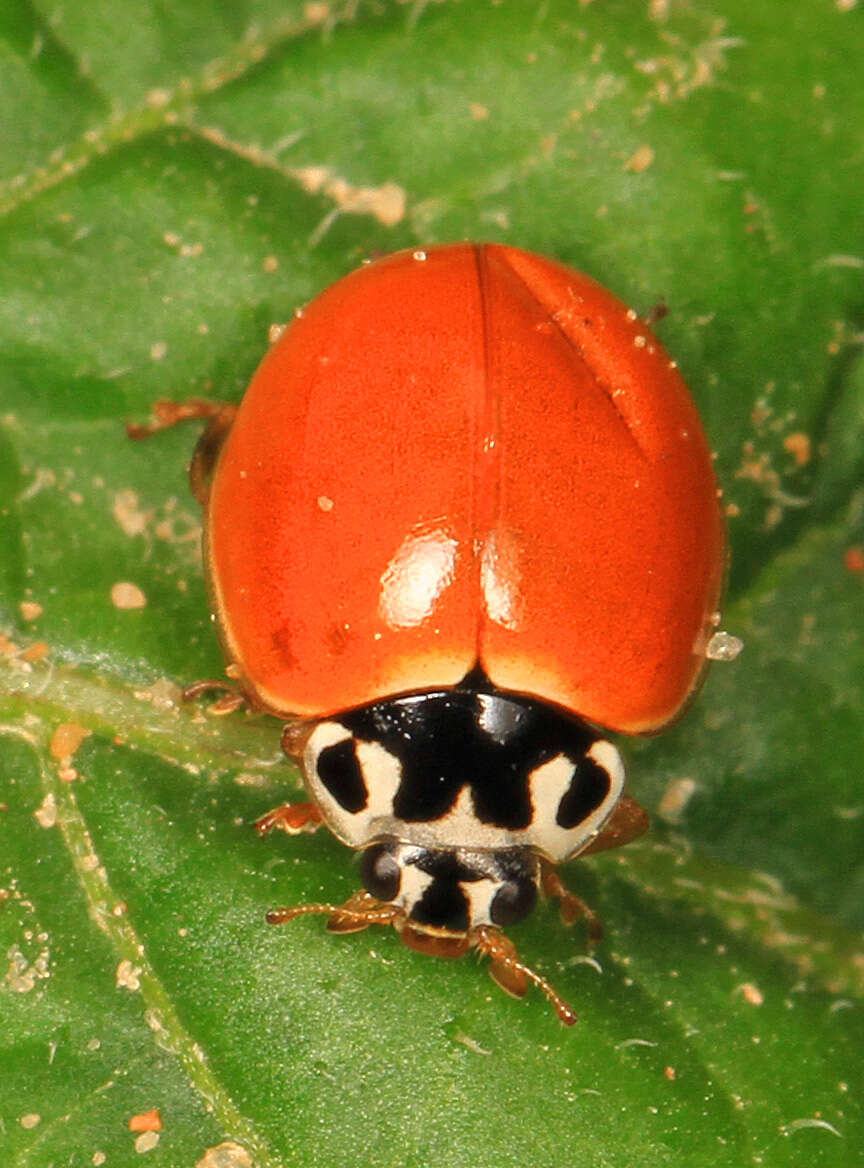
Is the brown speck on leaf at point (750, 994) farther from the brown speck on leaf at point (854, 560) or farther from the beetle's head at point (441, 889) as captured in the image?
the brown speck on leaf at point (854, 560)

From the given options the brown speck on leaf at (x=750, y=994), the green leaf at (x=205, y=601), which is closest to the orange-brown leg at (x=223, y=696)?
the green leaf at (x=205, y=601)

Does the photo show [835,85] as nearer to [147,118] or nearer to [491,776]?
[147,118]

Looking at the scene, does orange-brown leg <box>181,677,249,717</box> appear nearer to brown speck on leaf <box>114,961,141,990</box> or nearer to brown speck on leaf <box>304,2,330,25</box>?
brown speck on leaf <box>114,961,141,990</box>

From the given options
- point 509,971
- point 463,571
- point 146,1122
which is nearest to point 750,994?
point 509,971

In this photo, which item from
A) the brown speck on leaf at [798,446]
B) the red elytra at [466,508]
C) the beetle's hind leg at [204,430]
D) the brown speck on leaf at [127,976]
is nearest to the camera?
the red elytra at [466,508]

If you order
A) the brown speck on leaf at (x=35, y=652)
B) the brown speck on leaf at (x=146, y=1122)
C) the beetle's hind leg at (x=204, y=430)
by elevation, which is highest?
the beetle's hind leg at (x=204, y=430)

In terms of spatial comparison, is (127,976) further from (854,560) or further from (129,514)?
(854,560)

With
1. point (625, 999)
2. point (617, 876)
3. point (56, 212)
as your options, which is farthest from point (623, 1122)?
point (56, 212)

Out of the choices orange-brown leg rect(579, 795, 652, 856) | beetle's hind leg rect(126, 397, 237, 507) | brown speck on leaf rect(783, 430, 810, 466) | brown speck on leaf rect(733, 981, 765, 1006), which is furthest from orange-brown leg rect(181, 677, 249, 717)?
brown speck on leaf rect(783, 430, 810, 466)
